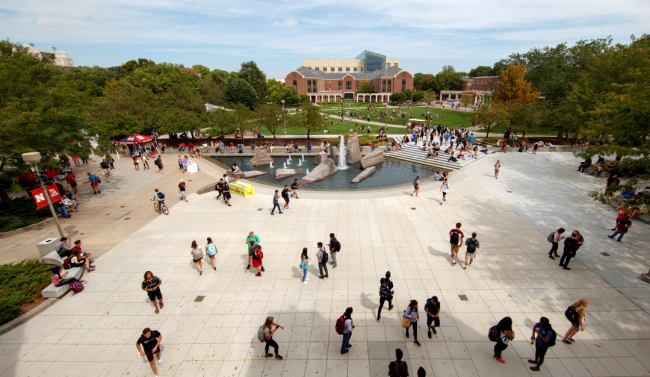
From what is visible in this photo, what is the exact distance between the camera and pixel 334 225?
13984mm

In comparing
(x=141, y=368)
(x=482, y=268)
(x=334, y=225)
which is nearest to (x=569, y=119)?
(x=482, y=268)

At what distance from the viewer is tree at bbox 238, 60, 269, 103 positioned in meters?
84.7

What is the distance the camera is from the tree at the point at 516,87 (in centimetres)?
3941

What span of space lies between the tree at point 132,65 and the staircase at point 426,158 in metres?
84.1

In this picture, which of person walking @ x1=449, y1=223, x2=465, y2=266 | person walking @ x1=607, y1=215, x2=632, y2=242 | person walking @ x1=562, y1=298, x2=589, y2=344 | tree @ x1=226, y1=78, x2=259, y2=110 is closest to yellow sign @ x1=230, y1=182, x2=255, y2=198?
person walking @ x1=449, y1=223, x2=465, y2=266

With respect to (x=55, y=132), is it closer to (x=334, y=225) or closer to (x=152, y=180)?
(x=152, y=180)

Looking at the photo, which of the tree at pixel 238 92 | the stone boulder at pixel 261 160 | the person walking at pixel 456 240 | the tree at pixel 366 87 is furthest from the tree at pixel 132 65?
the person walking at pixel 456 240

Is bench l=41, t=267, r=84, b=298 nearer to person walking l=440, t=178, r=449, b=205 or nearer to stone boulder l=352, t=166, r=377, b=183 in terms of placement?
person walking l=440, t=178, r=449, b=205

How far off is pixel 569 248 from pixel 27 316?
17579 millimetres

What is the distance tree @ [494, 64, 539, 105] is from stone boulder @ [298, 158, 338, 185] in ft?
96.4

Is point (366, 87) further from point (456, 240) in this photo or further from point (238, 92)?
point (456, 240)

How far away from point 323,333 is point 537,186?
19.2 meters

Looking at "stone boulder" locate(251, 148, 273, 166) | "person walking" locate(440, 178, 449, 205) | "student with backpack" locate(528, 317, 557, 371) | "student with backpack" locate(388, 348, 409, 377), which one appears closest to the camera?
"student with backpack" locate(388, 348, 409, 377)

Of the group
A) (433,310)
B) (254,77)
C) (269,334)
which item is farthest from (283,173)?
(254,77)
